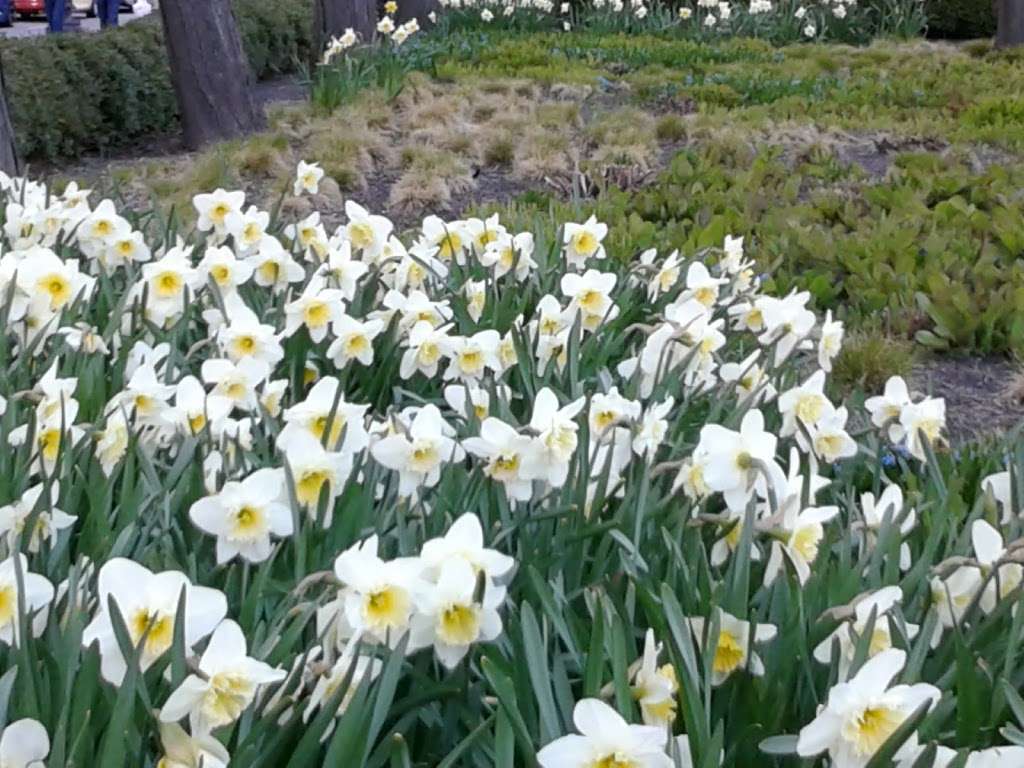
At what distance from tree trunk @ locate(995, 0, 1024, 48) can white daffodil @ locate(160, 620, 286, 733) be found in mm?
10976

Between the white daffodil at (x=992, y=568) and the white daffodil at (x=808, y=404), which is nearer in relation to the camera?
the white daffodil at (x=992, y=568)

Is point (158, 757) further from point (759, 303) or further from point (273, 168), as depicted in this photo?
point (273, 168)

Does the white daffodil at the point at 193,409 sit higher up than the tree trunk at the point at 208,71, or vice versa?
the tree trunk at the point at 208,71

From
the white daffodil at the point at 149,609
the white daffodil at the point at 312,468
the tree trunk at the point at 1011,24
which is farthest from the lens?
the tree trunk at the point at 1011,24

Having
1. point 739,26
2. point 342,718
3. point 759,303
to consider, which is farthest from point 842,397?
point 739,26

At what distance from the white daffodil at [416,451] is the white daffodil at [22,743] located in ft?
2.08

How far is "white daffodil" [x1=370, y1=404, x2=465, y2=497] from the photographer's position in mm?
1589

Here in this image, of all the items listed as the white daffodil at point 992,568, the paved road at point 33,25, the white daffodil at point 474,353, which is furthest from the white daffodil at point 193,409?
the paved road at point 33,25

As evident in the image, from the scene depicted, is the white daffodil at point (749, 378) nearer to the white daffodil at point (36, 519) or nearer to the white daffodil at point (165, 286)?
the white daffodil at point (165, 286)


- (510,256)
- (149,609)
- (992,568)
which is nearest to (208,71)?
(510,256)

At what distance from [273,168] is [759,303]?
3797mm

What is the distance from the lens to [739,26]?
11.5 meters

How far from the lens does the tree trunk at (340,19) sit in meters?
9.39

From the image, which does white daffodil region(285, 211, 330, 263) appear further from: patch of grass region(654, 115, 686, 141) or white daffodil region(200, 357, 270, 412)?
patch of grass region(654, 115, 686, 141)
